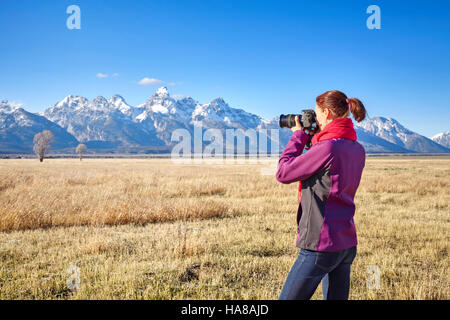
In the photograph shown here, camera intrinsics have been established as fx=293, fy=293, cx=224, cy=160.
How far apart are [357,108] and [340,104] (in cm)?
18

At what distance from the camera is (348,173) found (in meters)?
2.43

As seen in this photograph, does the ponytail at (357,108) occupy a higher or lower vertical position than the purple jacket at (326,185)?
higher

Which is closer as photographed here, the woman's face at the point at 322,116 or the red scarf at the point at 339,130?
the red scarf at the point at 339,130

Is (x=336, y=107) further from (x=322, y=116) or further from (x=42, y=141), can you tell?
(x=42, y=141)

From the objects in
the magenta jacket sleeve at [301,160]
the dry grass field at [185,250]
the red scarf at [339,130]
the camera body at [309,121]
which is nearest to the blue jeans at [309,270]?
the magenta jacket sleeve at [301,160]

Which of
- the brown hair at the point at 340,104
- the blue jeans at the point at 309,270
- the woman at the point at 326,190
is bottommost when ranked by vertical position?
the blue jeans at the point at 309,270

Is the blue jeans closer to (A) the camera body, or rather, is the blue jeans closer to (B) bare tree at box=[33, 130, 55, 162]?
(A) the camera body

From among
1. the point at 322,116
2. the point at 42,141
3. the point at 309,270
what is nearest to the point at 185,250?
the point at 309,270

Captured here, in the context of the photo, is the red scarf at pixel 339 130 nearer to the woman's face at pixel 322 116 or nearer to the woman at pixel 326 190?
the woman at pixel 326 190

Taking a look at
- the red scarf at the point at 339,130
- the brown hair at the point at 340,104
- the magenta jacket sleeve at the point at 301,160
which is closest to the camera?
the magenta jacket sleeve at the point at 301,160

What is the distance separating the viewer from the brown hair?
8.44 feet

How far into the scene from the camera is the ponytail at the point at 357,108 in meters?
2.62

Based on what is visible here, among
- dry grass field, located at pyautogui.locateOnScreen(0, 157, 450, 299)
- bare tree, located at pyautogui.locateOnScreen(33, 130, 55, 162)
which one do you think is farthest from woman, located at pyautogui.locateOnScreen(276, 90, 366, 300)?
bare tree, located at pyautogui.locateOnScreen(33, 130, 55, 162)
